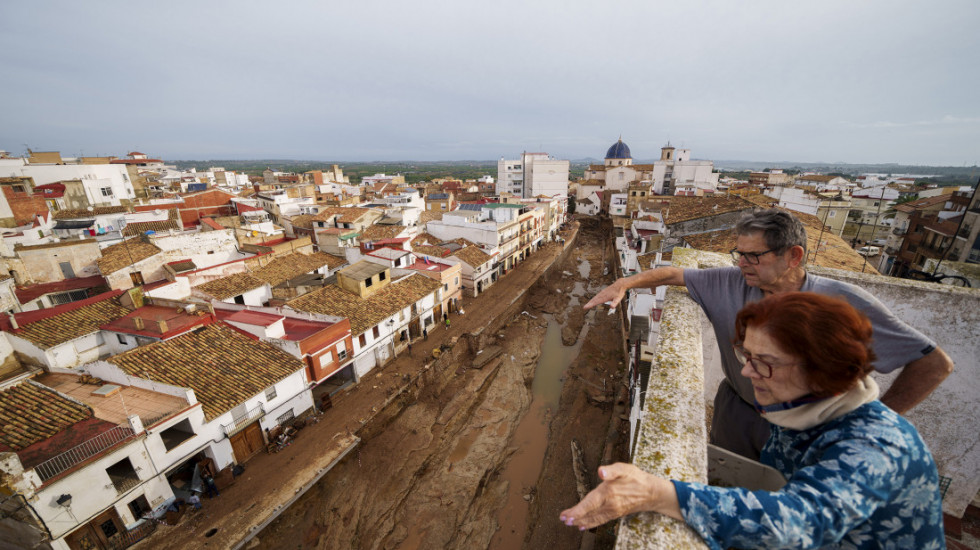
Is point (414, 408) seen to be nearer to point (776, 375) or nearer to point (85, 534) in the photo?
point (85, 534)

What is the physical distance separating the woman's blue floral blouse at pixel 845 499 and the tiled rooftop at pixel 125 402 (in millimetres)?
15782

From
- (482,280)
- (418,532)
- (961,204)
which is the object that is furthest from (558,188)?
(418,532)

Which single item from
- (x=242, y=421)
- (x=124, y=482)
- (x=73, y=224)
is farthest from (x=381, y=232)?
(x=124, y=482)

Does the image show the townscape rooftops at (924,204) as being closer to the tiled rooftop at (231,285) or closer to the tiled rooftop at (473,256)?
the tiled rooftop at (473,256)

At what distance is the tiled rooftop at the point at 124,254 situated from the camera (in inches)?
869

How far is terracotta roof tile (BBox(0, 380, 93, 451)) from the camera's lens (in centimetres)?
1068

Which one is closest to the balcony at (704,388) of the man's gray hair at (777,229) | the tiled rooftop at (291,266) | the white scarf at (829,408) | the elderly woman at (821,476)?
the elderly woman at (821,476)

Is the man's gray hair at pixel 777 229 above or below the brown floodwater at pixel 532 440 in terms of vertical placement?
above

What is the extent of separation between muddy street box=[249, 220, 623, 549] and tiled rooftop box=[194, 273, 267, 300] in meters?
11.5

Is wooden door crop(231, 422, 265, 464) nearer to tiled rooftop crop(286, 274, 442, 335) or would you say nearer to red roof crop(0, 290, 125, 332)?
tiled rooftop crop(286, 274, 442, 335)

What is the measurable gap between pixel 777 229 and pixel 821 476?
2.49 m

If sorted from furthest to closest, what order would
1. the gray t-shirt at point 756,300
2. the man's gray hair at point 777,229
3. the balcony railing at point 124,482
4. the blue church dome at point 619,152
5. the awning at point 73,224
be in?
1. the blue church dome at point 619,152
2. the awning at point 73,224
3. the balcony railing at point 124,482
4. the man's gray hair at point 777,229
5. the gray t-shirt at point 756,300

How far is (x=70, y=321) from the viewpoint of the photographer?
658 inches

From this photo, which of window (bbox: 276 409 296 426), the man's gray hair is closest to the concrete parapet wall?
the man's gray hair
